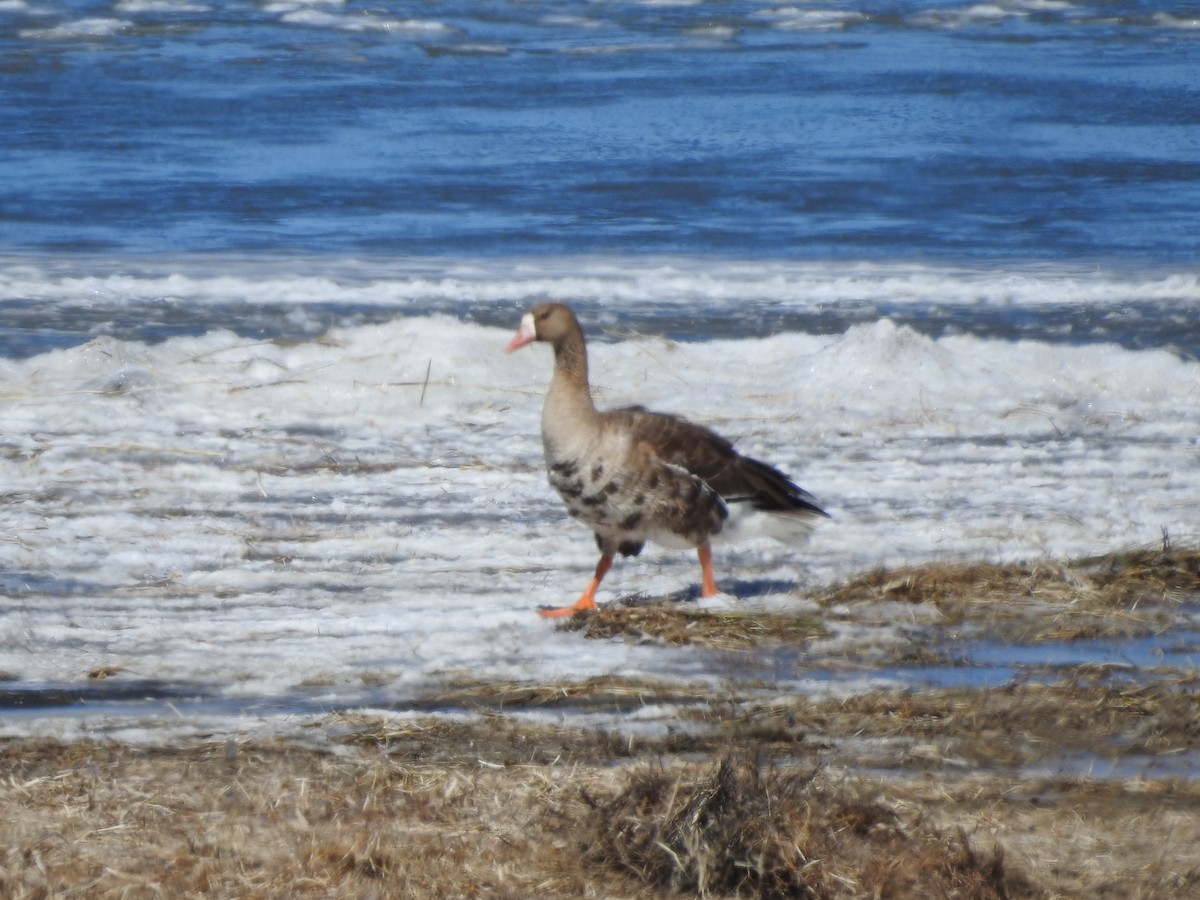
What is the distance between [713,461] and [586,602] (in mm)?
681

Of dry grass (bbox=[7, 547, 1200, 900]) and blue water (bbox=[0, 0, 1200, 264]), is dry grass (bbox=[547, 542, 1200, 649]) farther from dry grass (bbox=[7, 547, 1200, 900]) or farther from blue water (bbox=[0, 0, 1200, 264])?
blue water (bbox=[0, 0, 1200, 264])

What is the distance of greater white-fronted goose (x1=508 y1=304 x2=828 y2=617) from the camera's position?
5754 millimetres

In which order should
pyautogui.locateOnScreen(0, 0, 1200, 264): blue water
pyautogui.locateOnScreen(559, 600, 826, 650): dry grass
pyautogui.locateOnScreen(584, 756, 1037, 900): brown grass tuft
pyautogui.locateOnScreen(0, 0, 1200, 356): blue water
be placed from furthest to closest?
pyautogui.locateOnScreen(0, 0, 1200, 264): blue water < pyautogui.locateOnScreen(0, 0, 1200, 356): blue water < pyautogui.locateOnScreen(559, 600, 826, 650): dry grass < pyautogui.locateOnScreen(584, 756, 1037, 900): brown grass tuft

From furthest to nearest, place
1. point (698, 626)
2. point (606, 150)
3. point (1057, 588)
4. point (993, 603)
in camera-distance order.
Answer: point (606, 150), point (1057, 588), point (993, 603), point (698, 626)

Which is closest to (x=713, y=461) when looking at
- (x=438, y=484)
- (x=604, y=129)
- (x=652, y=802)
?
(x=438, y=484)

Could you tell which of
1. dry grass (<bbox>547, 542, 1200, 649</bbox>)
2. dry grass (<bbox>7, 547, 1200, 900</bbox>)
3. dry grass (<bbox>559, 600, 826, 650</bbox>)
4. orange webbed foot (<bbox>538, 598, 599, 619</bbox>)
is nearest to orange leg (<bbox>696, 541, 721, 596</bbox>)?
dry grass (<bbox>547, 542, 1200, 649</bbox>)

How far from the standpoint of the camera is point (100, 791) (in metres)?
4.11

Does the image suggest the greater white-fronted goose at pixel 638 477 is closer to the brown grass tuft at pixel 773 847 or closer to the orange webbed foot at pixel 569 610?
the orange webbed foot at pixel 569 610

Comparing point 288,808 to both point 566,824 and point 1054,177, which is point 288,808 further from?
point 1054,177

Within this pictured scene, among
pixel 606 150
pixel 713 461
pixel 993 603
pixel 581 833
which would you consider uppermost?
pixel 713 461

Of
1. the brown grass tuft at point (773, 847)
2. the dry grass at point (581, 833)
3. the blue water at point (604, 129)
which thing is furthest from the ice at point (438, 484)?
the blue water at point (604, 129)

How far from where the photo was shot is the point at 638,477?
19.0ft

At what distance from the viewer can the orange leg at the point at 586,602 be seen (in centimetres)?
576

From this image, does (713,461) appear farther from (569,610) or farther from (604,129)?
(604,129)
